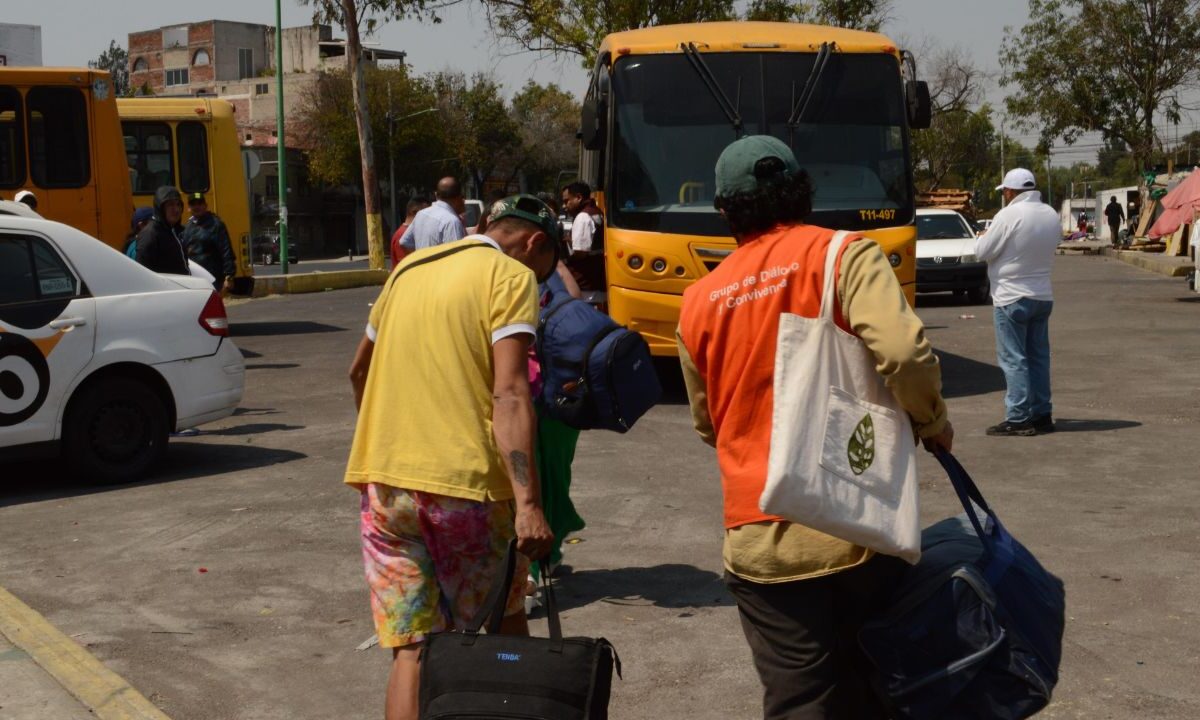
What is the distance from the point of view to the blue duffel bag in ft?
10.8

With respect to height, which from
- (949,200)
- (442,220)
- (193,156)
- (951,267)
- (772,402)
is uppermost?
(193,156)

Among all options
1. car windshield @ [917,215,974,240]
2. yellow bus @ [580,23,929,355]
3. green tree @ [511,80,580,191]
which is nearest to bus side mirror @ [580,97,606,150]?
yellow bus @ [580,23,929,355]

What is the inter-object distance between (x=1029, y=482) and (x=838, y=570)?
5.71 metres

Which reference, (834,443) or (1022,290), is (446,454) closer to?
(834,443)

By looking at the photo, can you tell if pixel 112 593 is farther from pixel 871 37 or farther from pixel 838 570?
pixel 871 37

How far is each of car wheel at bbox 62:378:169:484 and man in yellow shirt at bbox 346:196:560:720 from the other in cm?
585

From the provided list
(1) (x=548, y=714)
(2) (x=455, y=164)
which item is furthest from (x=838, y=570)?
(2) (x=455, y=164)

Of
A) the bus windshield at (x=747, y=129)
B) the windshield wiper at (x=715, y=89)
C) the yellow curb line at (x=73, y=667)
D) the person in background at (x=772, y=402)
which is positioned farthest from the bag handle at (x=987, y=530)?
the windshield wiper at (x=715, y=89)

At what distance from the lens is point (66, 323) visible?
906cm

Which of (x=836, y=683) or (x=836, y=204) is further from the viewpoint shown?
(x=836, y=204)

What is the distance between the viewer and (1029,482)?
8688mm

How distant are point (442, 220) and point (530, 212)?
8781 mm

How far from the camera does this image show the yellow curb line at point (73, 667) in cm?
500

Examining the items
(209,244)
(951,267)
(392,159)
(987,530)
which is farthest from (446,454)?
(392,159)
